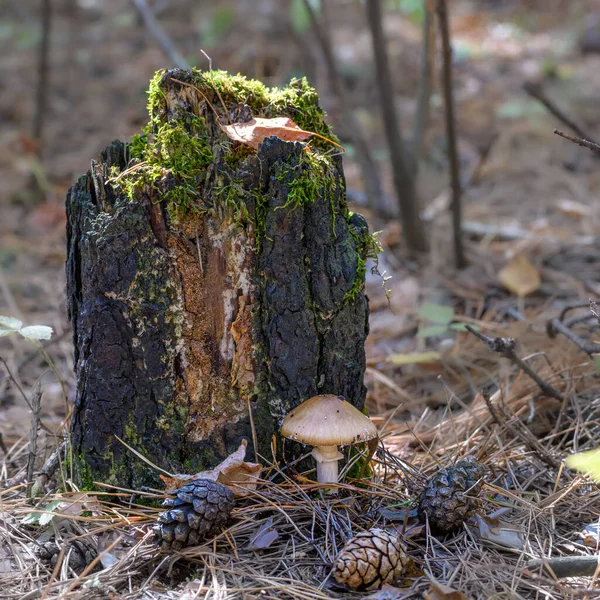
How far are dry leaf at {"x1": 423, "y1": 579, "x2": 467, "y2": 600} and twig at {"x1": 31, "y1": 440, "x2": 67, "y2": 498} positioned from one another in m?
1.36

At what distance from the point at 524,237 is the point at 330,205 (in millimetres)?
3205

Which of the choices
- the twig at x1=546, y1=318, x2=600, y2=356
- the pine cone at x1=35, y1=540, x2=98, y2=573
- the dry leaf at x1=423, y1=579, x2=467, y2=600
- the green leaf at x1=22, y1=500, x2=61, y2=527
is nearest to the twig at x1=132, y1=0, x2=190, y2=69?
the twig at x1=546, y1=318, x2=600, y2=356

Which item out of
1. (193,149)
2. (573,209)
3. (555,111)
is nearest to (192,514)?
(193,149)

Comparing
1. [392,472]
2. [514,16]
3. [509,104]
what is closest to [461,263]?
[392,472]

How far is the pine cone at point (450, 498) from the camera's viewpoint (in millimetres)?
1979

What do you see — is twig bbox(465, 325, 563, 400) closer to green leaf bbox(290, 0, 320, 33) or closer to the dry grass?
the dry grass

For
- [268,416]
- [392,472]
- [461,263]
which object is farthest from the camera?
[461,263]

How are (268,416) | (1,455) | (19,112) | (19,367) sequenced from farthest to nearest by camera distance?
(19,112) < (19,367) < (1,455) < (268,416)

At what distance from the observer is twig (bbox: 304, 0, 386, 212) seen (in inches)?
176

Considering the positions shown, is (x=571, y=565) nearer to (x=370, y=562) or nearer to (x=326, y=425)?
(x=370, y=562)

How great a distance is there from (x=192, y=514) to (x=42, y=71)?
5543 millimetres

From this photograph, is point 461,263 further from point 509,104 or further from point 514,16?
point 514,16

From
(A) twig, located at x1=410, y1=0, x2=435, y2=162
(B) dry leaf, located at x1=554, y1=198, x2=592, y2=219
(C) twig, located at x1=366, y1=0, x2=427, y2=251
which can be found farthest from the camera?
(B) dry leaf, located at x1=554, y1=198, x2=592, y2=219

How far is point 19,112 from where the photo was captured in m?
7.36
